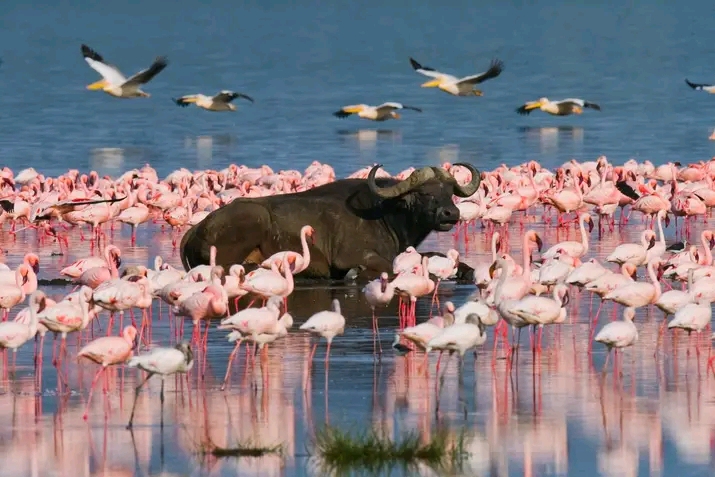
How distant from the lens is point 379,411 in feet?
37.8

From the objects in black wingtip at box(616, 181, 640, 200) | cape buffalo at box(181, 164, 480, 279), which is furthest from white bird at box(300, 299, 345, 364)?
black wingtip at box(616, 181, 640, 200)

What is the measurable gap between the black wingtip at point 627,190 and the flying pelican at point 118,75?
504 inches

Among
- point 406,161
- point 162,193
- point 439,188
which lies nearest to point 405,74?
point 406,161

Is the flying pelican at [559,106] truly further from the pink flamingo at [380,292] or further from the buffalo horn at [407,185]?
the pink flamingo at [380,292]

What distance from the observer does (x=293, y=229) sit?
1916 cm

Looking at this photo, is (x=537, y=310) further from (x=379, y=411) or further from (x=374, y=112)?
(x=374, y=112)

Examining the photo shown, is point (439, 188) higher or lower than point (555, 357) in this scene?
higher

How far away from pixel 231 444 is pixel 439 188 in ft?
29.5

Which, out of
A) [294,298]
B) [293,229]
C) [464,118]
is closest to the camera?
[294,298]

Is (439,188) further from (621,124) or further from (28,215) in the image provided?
(621,124)

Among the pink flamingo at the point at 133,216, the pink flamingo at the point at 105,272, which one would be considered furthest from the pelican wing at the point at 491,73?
the pink flamingo at the point at 105,272

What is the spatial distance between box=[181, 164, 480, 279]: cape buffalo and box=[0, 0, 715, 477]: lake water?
973mm

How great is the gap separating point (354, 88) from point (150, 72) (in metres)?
30.1

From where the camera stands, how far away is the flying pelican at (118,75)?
120 feet
